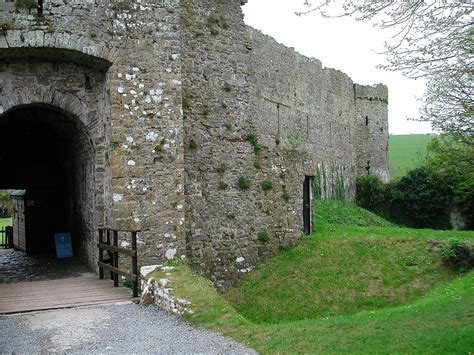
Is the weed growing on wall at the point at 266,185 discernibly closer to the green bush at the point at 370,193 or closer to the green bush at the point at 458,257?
the green bush at the point at 458,257

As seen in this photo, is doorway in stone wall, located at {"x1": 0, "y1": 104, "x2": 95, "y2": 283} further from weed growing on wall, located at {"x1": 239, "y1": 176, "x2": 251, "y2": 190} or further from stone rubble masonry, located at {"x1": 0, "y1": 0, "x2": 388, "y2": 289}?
weed growing on wall, located at {"x1": 239, "y1": 176, "x2": 251, "y2": 190}

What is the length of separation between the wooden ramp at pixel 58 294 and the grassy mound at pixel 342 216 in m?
10.7

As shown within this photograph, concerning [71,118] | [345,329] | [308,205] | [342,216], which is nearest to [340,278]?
[308,205]

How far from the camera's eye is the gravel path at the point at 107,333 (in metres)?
6.44

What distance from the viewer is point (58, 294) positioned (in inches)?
379

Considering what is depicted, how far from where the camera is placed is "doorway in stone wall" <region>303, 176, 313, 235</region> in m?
16.6

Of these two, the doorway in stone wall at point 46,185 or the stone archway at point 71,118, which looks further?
the doorway in stone wall at point 46,185

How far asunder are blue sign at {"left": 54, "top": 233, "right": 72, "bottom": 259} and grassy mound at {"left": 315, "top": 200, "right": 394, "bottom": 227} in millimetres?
8673

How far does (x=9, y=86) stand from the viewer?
428 inches

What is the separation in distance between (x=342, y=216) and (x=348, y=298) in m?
10.7

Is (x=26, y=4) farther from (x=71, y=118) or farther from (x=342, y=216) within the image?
(x=342, y=216)

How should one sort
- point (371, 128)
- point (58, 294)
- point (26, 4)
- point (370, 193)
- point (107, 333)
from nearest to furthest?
1. point (107, 333)
2. point (58, 294)
3. point (26, 4)
4. point (370, 193)
5. point (371, 128)

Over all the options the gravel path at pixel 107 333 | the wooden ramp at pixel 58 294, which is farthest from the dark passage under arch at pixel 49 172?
the gravel path at pixel 107 333

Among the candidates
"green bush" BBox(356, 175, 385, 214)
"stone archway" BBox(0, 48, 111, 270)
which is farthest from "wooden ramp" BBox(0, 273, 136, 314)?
"green bush" BBox(356, 175, 385, 214)
